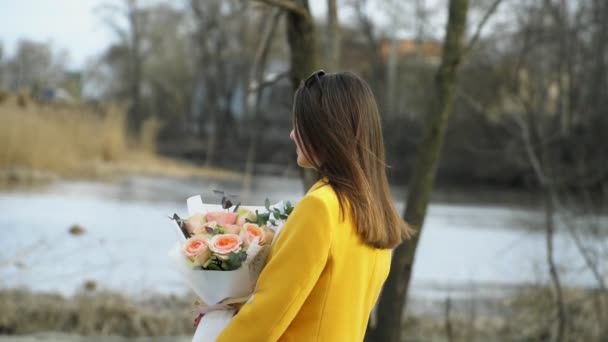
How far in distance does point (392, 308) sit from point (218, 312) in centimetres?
268

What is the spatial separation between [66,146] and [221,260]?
18.1m

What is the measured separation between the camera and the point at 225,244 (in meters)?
2.25

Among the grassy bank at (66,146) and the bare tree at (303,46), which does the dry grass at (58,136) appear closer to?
the grassy bank at (66,146)

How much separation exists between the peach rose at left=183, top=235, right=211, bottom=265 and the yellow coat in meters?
0.16

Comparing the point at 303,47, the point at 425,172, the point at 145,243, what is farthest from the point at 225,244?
the point at 145,243

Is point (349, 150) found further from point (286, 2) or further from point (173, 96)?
point (173, 96)

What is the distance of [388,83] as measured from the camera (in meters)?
33.3

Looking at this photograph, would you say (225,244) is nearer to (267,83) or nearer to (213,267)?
(213,267)

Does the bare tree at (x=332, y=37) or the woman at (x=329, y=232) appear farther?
the bare tree at (x=332, y=37)

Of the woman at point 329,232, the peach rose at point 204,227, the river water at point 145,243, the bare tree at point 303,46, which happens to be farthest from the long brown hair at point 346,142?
the bare tree at point 303,46

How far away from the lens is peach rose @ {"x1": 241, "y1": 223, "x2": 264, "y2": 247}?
2.28m

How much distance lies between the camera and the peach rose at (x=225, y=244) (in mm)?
2232

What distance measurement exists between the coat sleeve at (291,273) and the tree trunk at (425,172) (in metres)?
2.75

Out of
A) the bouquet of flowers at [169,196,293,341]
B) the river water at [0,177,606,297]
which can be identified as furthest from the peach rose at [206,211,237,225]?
the river water at [0,177,606,297]
